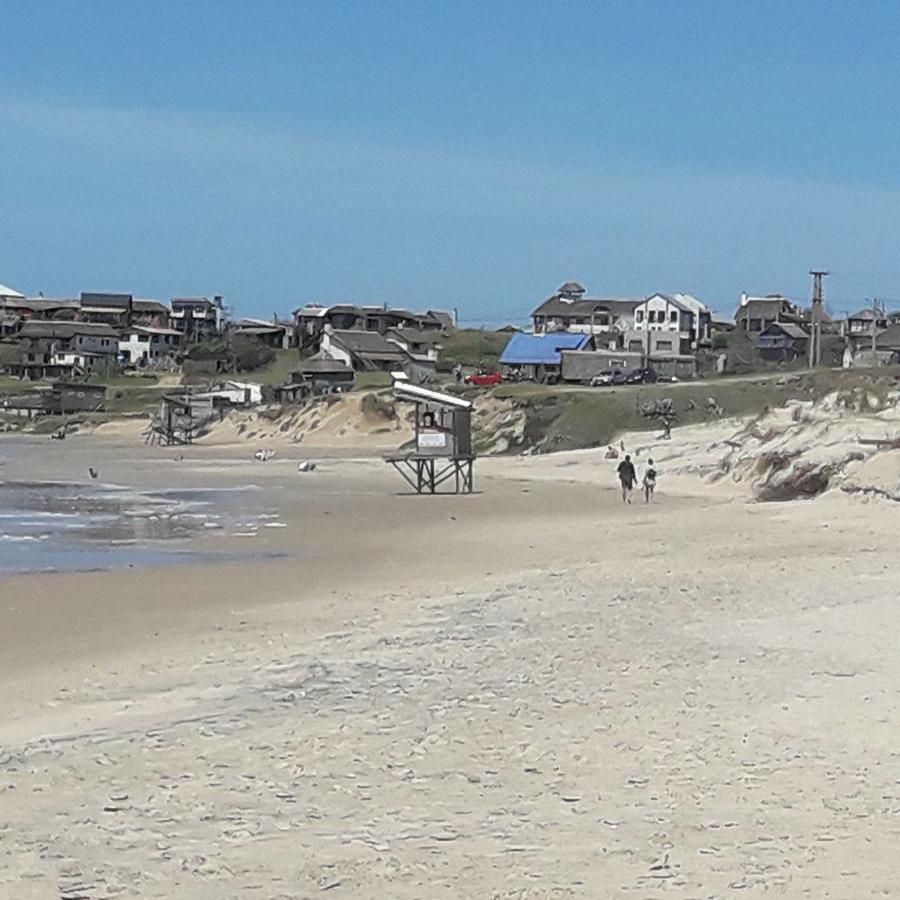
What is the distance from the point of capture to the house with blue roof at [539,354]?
87.2m

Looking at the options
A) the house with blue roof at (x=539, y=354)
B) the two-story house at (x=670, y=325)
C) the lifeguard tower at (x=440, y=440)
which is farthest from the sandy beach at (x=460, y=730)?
the two-story house at (x=670, y=325)

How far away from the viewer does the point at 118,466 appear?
52656mm

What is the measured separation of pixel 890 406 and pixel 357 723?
128ft

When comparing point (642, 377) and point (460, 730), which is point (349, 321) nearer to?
point (642, 377)

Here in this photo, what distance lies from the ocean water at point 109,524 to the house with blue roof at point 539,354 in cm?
4728

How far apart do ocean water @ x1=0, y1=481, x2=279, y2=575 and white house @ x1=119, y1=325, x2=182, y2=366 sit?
79.4m

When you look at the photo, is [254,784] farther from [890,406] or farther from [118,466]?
[118,466]

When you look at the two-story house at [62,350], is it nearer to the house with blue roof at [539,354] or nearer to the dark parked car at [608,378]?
the house with blue roof at [539,354]

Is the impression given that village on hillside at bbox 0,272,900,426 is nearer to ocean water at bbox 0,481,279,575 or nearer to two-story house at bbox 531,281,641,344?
two-story house at bbox 531,281,641,344

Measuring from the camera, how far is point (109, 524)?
29.5 meters

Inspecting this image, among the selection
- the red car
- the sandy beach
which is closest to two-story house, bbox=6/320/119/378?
the red car

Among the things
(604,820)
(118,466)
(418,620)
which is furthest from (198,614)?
(118,466)

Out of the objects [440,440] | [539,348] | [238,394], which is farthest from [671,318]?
[440,440]

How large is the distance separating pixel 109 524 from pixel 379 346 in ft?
232
